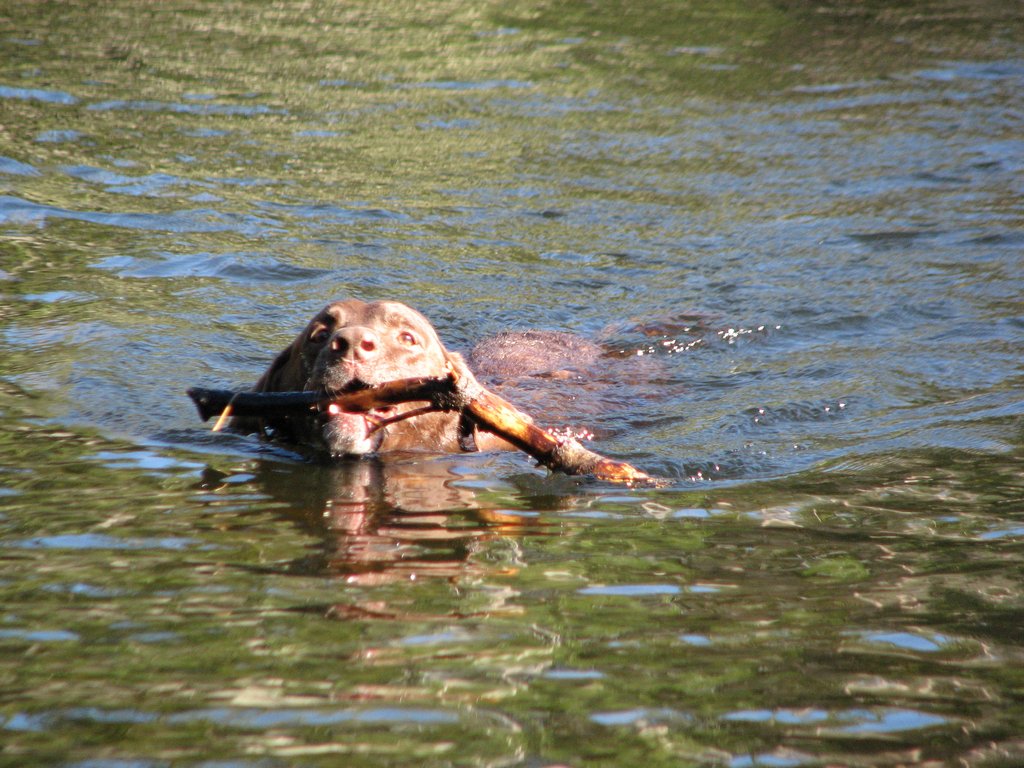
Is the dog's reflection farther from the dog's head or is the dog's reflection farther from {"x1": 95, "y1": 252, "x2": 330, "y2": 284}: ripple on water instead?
{"x1": 95, "y1": 252, "x2": 330, "y2": 284}: ripple on water

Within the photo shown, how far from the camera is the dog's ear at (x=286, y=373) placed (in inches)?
261

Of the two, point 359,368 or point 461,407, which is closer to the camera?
point 461,407

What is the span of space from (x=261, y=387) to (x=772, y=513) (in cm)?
305

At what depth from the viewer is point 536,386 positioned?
A: 7.83 m

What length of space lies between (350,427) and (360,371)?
1.09ft

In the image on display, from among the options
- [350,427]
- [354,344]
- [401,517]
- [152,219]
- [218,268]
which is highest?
[152,219]

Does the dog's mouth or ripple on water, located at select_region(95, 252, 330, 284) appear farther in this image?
ripple on water, located at select_region(95, 252, 330, 284)

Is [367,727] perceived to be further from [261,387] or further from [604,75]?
[604,75]

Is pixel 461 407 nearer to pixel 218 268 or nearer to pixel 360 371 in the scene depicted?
pixel 360 371

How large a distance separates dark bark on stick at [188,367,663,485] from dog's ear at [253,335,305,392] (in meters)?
0.40

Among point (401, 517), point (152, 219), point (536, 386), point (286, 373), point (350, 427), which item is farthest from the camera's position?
point (152, 219)

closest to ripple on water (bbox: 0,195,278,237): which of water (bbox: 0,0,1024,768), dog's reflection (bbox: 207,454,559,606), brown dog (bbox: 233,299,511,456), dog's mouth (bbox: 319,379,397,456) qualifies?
water (bbox: 0,0,1024,768)

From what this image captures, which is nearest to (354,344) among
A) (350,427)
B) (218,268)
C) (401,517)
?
(350,427)

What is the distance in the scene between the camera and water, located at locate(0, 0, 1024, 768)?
344 cm
